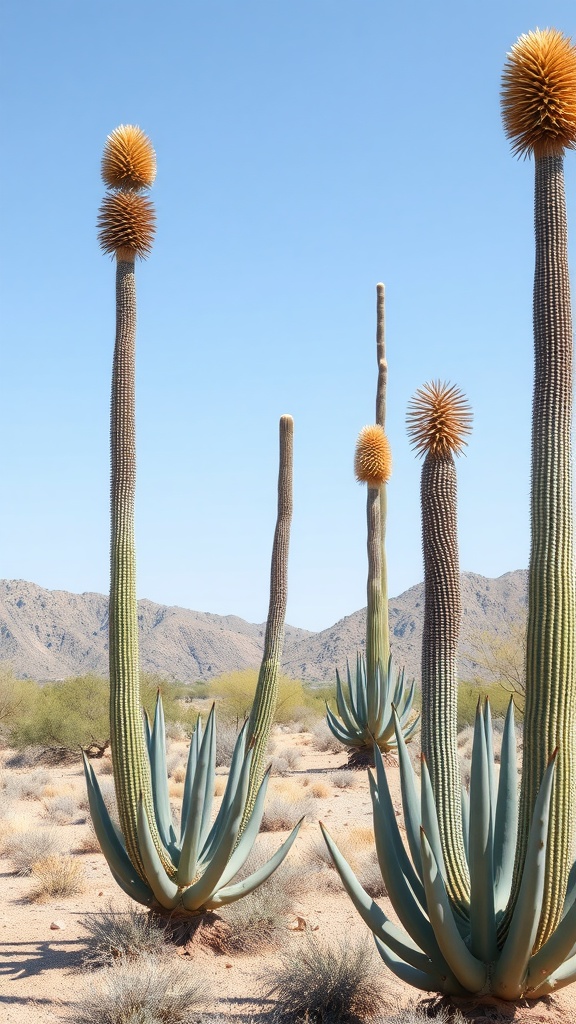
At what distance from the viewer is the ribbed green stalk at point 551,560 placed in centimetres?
522

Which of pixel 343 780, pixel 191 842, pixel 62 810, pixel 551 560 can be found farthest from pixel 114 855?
pixel 343 780

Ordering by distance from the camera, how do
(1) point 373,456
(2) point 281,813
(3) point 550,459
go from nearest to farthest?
(3) point 550,459 < (2) point 281,813 < (1) point 373,456

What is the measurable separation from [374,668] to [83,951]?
11438mm

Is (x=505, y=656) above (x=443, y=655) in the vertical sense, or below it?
above

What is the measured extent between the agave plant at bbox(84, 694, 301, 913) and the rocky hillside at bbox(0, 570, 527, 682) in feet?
218

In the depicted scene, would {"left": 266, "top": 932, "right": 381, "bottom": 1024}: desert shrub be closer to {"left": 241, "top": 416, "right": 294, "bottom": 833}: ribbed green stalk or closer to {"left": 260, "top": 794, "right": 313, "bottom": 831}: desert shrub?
{"left": 241, "top": 416, "right": 294, "bottom": 833}: ribbed green stalk

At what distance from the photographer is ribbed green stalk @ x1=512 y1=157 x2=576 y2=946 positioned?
522 centimetres

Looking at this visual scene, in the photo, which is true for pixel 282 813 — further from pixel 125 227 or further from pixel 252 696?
pixel 252 696

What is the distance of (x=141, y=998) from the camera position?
610 cm

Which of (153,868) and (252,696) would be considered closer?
(153,868)

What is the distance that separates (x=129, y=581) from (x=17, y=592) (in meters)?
104

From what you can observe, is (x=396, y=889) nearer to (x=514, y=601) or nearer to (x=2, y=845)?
(x=2, y=845)

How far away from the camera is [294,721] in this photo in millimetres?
32438

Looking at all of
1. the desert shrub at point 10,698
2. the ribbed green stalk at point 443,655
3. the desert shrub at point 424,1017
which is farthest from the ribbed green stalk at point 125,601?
the desert shrub at point 10,698
